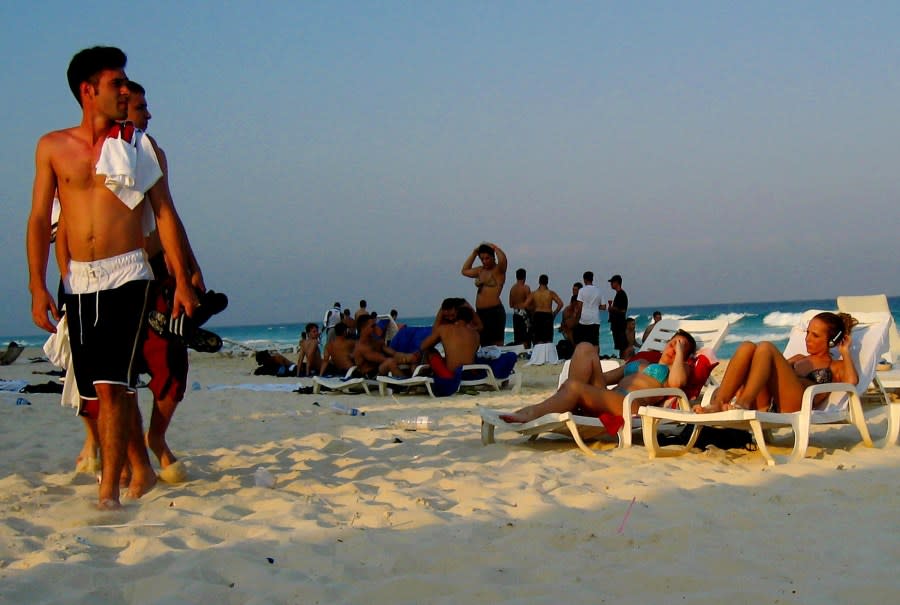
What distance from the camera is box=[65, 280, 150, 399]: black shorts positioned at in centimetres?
323

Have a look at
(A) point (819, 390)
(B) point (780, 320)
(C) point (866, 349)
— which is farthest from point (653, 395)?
(B) point (780, 320)

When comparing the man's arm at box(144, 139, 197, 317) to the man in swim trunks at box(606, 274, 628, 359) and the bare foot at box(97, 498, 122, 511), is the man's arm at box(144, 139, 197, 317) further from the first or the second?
the man in swim trunks at box(606, 274, 628, 359)

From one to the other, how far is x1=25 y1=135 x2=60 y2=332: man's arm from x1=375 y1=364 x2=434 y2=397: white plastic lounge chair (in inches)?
238

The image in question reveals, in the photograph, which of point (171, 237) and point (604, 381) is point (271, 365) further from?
point (171, 237)

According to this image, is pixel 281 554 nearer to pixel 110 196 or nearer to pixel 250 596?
pixel 250 596

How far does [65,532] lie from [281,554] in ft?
2.56

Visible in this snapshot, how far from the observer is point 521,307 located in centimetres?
1480

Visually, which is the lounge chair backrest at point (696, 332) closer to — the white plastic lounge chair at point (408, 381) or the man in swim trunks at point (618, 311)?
the white plastic lounge chair at point (408, 381)

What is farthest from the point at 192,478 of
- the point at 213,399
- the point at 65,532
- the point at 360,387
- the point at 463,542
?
the point at 360,387

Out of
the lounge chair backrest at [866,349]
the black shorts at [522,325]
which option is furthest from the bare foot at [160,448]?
the black shorts at [522,325]

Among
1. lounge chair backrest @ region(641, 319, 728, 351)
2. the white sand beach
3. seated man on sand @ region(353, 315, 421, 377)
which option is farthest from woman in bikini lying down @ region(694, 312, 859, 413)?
seated man on sand @ region(353, 315, 421, 377)

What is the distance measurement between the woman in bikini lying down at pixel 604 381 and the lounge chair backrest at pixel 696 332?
1.23 metres

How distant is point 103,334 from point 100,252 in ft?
1.02

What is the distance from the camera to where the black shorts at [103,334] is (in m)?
3.23
